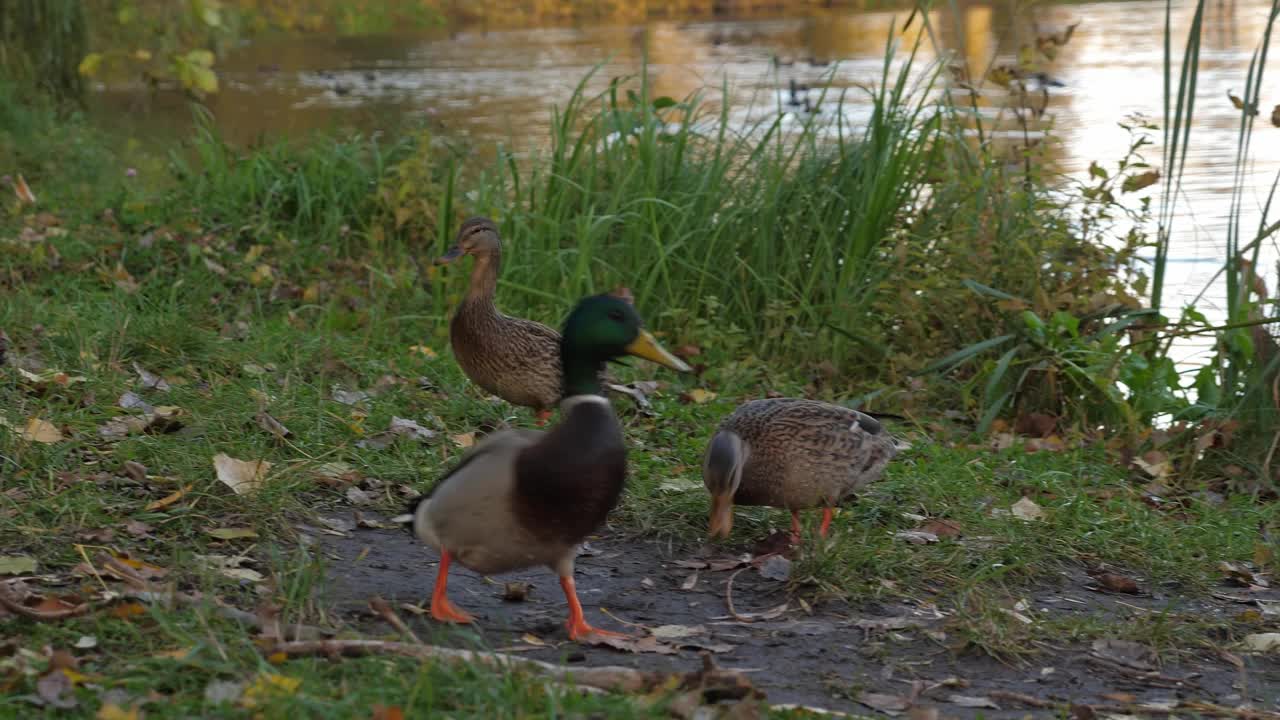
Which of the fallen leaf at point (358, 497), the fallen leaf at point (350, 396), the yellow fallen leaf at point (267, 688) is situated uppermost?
the yellow fallen leaf at point (267, 688)

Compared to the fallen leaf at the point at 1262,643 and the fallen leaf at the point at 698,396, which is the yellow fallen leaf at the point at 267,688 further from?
the fallen leaf at the point at 698,396

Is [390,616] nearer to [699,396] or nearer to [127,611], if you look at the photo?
[127,611]

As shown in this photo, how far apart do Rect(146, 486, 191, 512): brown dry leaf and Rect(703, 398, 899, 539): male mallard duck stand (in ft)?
4.88

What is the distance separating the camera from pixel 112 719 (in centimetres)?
266

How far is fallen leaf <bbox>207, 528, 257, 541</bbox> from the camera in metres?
3.88

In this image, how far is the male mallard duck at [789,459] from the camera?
13.4 feet

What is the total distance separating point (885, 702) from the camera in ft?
10.5

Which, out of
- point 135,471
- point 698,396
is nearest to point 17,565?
point 135,471

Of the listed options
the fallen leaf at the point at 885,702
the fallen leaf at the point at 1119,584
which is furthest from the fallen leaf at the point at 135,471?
the fallen leaf at the point at 1119,584

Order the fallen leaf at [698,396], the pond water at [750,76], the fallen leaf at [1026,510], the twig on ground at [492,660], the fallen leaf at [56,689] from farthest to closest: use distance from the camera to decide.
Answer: the pond water at [750,76], the fallen leaf at [698,396], the fallen leaf at [1026,510], the twig on ground at [492,660], the fallen leaf at [56,689]

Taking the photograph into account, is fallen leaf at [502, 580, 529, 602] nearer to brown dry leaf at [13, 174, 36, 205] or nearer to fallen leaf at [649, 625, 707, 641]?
fallen leaf at [649, 625, 707, 641]

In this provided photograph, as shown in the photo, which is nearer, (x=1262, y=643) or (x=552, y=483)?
(x=552, y=483)

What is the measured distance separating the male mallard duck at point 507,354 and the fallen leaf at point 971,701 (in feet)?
7.63

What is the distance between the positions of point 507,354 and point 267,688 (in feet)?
8.38
